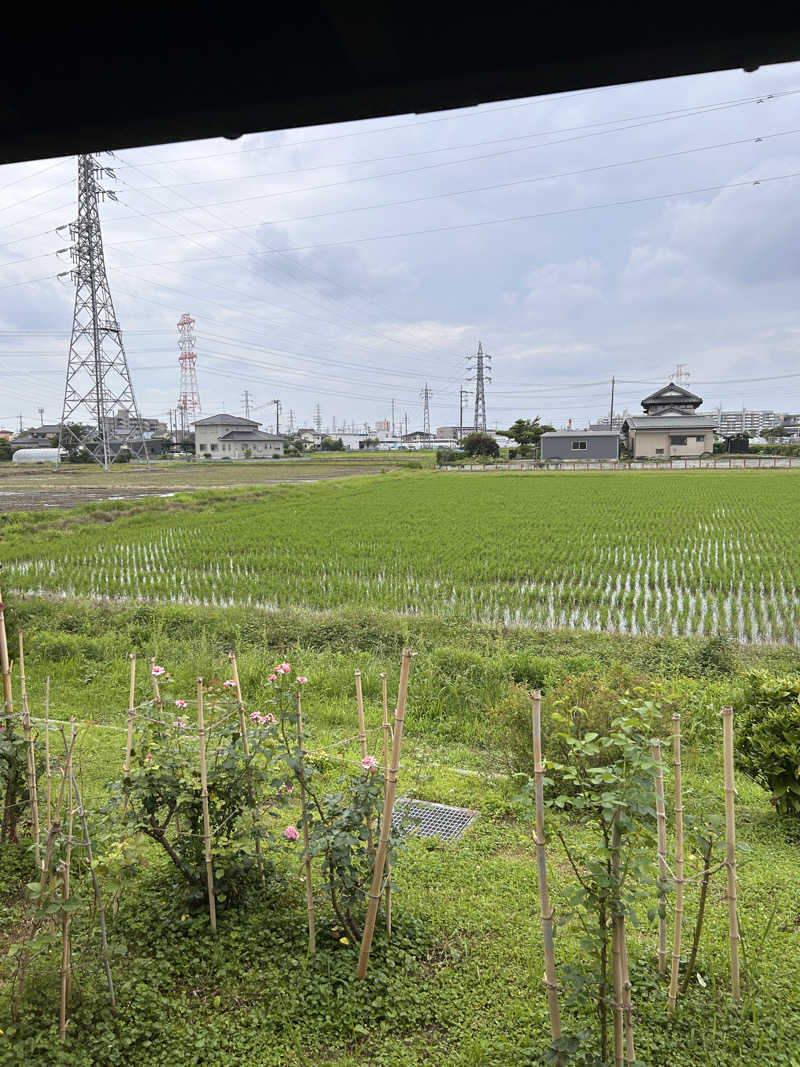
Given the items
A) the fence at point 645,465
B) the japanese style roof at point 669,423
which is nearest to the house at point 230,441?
the fence at point 645,465

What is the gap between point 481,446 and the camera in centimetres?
5962

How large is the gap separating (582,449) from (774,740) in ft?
171

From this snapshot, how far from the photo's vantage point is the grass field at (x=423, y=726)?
234 centimetres

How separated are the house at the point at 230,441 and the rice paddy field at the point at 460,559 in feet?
180

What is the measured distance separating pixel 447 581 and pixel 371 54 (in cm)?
1006

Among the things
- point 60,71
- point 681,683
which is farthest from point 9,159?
point 681,683

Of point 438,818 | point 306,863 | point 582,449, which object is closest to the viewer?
point 306,863

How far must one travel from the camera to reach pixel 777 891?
3145mm

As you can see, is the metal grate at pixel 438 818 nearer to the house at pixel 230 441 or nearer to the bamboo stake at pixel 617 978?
the bamboo stake at pixel 617 978

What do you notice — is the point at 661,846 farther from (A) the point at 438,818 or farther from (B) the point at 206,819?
(A) the point at 438,818

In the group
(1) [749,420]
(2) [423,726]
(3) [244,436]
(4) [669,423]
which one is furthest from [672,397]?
(1) [749,420]

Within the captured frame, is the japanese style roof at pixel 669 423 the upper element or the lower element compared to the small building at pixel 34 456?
upper

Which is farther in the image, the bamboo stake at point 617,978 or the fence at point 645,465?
the fence at point 645,465

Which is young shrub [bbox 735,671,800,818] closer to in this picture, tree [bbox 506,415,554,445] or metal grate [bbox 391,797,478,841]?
metal grate [bbox 391,797,478,841]
